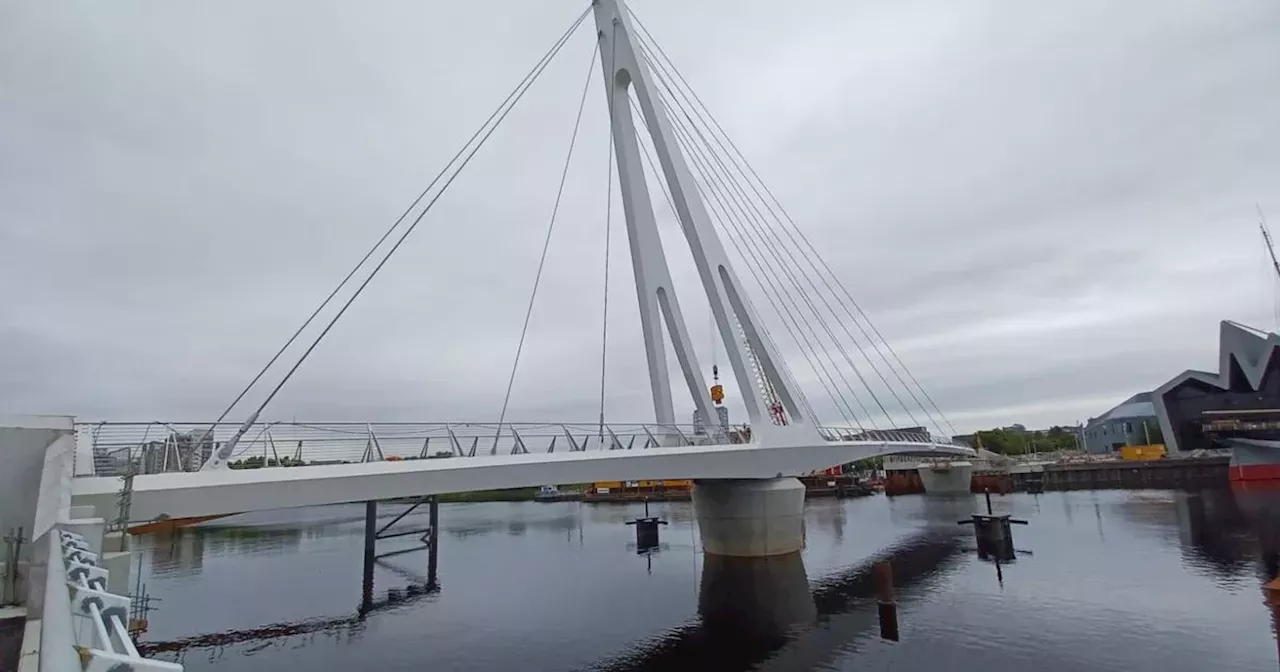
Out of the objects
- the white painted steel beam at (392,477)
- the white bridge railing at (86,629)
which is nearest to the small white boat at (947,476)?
the white painted steel beam at (392,477)

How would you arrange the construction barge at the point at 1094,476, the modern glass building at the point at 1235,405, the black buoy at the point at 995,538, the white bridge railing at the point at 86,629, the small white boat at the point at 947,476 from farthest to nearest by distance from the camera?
the small white boat at the point at 947,476 → the construction barge at the point at 1094,476 → the modern glass building at the point at 1235,405 → the black buoy at the point at 995,538 → the white bridge railing at the point at 86,629

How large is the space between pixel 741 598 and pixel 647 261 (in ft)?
44.3

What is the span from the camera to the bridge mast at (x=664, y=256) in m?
25.4

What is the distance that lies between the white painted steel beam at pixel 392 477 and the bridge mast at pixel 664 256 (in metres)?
3.24

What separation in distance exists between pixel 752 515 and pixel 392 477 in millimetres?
17553

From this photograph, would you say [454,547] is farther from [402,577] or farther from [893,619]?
[893,619]

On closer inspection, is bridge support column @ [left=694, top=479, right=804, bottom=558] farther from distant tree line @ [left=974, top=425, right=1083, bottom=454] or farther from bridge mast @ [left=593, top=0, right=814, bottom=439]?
distant tree line @ [left=974, top=425, right=1083, bottom=454]

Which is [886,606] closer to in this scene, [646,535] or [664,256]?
[664,256]

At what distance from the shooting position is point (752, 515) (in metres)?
28.1

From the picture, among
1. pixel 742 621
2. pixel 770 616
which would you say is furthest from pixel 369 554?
pixel 770 616

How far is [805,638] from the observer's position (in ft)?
59.6

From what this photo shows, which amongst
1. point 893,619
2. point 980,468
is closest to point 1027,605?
point 893,619

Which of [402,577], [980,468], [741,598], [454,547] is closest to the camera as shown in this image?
[741,598]

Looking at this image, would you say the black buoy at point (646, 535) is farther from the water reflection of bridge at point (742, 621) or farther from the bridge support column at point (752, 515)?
the bridge support column at point (752, 515)
